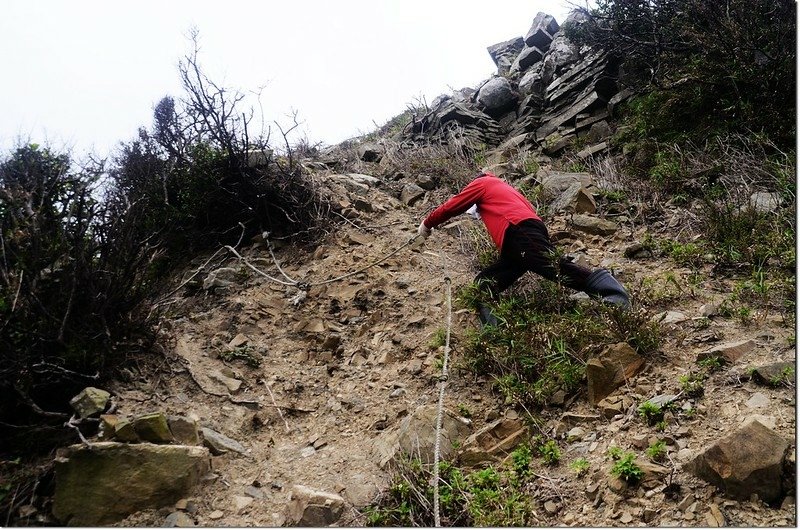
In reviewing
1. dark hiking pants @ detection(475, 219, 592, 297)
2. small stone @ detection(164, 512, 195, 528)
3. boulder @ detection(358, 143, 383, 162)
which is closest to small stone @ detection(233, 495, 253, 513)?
small stone @ detection(164, 512, 195, 528)

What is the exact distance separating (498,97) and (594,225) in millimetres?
6088

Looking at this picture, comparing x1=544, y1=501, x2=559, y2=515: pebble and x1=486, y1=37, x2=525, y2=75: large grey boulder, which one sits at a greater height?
x1=486, y1=37, x2=525, y2=75: large grey boulder

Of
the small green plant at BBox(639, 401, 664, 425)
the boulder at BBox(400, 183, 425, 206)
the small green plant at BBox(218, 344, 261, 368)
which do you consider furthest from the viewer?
the boulder at BBox(400, 183, 425, 206)

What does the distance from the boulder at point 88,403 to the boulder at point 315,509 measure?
1282 millimetres

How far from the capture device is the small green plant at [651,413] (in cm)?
258

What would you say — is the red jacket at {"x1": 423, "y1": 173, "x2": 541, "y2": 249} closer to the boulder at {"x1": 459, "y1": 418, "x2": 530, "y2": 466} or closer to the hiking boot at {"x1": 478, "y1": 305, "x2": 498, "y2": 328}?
the hiking boot at {"x1": 478, "y1": 305, "x2": 498, "y2": 328}

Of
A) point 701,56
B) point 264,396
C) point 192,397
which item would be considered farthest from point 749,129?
point 192,397

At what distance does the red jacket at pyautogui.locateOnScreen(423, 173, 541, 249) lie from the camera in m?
4.03

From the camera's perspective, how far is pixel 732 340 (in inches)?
119

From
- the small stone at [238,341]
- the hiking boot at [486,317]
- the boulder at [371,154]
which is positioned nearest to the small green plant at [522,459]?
the hiking boot at [486,317]

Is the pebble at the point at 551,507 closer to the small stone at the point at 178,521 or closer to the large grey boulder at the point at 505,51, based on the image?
the small stone at the point at 178,521

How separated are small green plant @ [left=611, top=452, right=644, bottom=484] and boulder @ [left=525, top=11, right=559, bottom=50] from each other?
11.7m

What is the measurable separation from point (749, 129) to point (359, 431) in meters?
5.46

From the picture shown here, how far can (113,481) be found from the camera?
2529 mm
